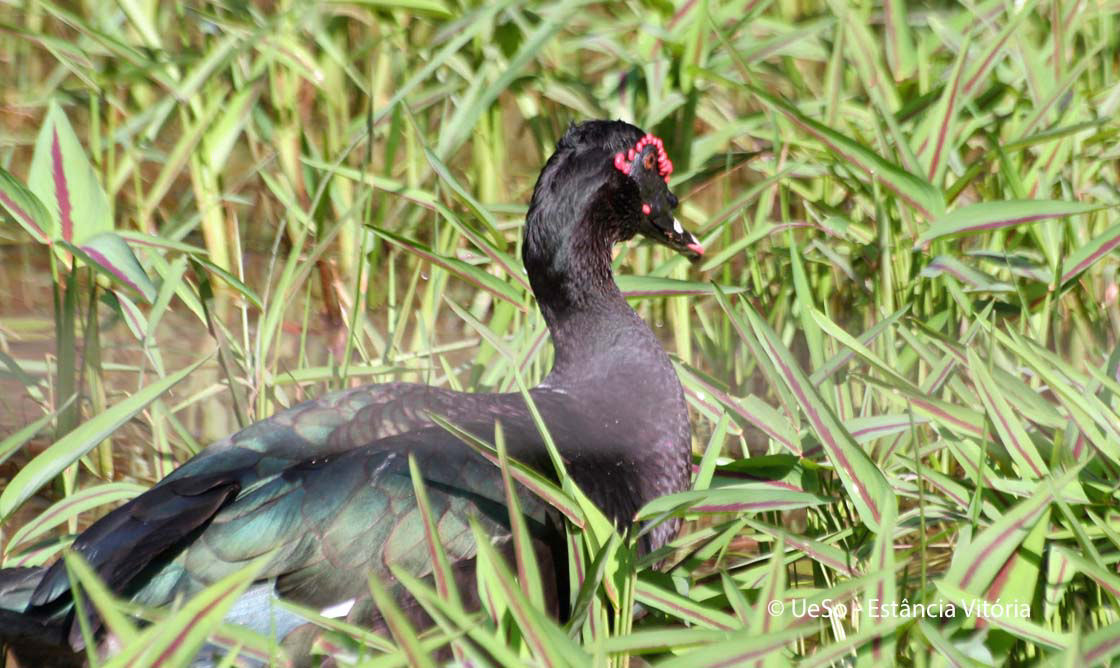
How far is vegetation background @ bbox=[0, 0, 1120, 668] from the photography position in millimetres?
2043

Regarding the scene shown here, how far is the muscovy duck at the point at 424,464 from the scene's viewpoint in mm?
2240

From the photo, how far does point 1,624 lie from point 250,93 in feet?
6.12

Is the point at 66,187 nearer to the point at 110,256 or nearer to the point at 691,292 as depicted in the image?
the point at 110,256

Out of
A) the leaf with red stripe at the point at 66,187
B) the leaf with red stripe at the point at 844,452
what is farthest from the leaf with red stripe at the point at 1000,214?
the leaf with red stripe at the point at 66,187

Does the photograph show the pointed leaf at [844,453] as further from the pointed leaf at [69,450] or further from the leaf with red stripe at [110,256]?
the leaf with red stripe at [110,256]

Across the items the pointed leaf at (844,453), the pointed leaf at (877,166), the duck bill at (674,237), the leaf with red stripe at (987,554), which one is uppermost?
the pointed leaf at (877,166)

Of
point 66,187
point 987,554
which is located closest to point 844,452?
point 987,554

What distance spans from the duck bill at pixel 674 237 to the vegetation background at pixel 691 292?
61 mm

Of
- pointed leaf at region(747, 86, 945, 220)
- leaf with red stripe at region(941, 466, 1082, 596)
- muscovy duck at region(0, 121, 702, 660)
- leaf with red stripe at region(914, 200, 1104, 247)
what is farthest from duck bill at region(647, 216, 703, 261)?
leaf with red stripe at region(941, 466, 1082, 596)

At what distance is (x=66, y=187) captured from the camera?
260cm

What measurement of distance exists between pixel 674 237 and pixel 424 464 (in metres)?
1.01

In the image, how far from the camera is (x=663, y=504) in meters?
2.00

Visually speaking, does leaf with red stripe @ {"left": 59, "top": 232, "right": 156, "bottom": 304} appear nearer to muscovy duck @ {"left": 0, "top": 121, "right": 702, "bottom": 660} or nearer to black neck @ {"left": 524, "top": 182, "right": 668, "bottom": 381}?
muscovy duck @ {"left": 0, "top": 121, "right": 702, "bottom": 660}

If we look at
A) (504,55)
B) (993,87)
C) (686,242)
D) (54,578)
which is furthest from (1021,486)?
(504,55)
